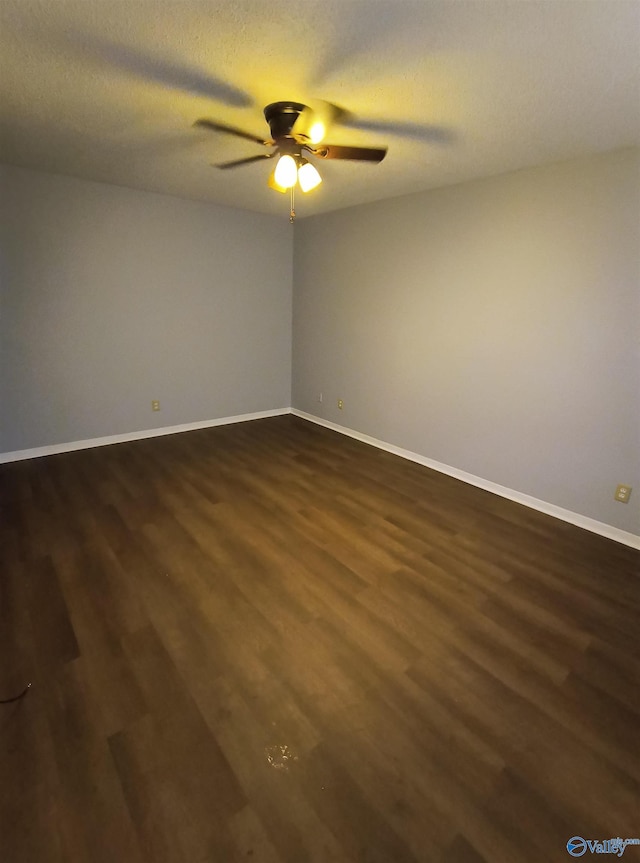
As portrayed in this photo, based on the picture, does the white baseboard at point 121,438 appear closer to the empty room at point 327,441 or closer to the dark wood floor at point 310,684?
the empty room at point 327,441

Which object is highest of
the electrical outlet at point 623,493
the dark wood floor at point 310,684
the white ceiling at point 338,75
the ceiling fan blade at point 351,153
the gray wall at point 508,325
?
the white ceiling at point 338,75

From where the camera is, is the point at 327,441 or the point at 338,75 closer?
the point at 338,75

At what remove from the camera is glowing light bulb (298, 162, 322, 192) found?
7.13 ft

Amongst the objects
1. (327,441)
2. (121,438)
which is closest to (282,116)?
(327,441)

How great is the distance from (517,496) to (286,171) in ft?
8.99

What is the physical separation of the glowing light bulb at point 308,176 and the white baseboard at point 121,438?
298cm

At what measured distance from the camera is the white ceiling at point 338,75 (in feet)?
4.53

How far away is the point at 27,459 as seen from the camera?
12.0 feet

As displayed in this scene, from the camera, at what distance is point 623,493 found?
2635mm

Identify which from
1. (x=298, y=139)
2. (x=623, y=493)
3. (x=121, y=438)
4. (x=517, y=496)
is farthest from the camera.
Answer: (x=121, y=438)

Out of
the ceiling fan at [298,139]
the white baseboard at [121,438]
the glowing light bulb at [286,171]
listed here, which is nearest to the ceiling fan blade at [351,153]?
the ceiling fan at [298,139]

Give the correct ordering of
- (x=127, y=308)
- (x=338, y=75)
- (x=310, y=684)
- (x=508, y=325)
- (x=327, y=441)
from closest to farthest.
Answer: (x=310, y=684) < (x=338, y=75) < (x=508, y=325) < (x=127, y=308) < (x=327, y=441)

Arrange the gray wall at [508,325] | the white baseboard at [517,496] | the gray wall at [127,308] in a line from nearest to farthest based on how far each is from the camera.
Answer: the gray wall at [508,325], the white baseboard at [517,496], the gray wall at [127,308]

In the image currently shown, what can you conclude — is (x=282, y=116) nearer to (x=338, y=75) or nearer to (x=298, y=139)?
(x=298, y=139)
